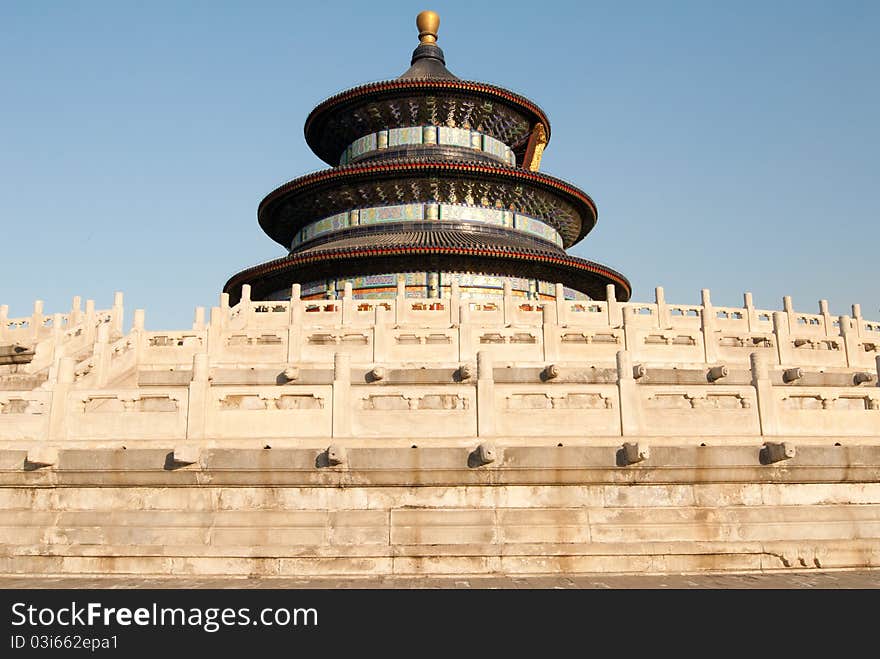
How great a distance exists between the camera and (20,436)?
38.5 feet

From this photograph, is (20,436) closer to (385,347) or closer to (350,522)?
(350,522)

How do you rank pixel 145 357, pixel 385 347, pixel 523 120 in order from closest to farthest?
pixel 385 347 < pixel 145 357 < pixel 523 120

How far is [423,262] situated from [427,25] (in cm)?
1976

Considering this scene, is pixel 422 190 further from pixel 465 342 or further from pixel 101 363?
pixel 101 363

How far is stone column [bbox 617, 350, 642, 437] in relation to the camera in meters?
11.6

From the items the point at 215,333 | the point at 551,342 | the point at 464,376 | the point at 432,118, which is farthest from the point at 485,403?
the point at 432,118

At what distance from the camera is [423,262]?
31734mm

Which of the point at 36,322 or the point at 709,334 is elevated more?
the point at 36,322

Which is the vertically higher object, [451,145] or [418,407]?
[451,145]

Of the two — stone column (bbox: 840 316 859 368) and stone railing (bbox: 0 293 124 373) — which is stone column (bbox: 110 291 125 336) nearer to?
stone railing (bbox: 0 293 124 373)

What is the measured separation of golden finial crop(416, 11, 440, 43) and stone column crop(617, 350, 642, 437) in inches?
1460
